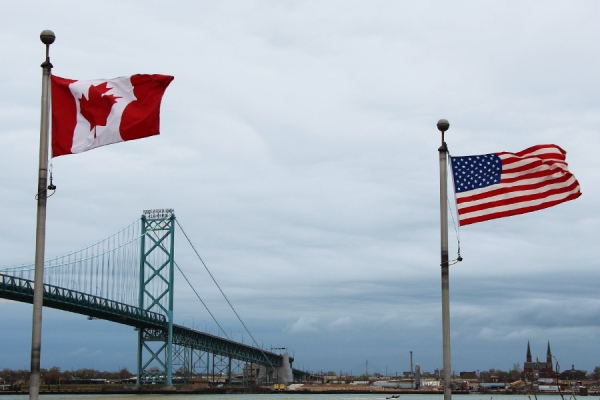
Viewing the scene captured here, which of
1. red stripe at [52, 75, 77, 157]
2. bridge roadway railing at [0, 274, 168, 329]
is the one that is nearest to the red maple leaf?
red stripe at [52, 75, 77, 157]

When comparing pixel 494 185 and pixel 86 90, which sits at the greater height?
pixel 86 90

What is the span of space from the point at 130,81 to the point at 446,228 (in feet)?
18.7

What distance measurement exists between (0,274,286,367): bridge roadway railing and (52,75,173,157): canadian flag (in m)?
46.7

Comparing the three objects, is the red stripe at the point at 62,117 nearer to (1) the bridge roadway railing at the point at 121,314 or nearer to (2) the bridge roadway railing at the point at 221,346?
(1) the bridge roadway railing at the point at 121,314

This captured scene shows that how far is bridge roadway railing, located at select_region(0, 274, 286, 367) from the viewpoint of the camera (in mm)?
58500

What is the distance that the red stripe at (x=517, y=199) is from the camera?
45.6 ft

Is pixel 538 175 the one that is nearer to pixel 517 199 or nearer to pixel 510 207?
pixel 517 199

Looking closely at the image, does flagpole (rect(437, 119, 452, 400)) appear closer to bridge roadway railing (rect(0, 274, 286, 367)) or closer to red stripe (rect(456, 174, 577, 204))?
red stripe (rect(456, 174, 577, 204))

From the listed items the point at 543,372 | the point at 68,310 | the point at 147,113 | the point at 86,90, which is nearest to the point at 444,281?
the point at 147,113

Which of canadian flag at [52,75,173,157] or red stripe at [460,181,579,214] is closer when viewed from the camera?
canadian flag at [52,75,173,157]

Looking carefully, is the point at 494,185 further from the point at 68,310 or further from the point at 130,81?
the point at 68,310

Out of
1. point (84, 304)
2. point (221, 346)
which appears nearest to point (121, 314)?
point (84, 304)

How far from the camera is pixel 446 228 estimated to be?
1416 cm

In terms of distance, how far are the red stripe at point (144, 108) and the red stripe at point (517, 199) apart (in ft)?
17.2
